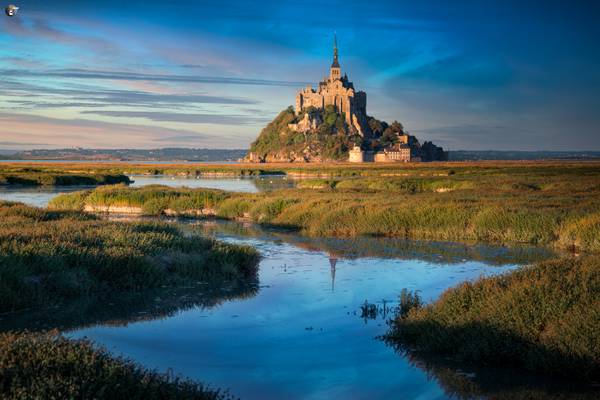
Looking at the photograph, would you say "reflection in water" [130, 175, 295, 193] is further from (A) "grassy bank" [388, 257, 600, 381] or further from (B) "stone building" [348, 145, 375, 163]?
(B) "stone building" [348, 145, 375, 163]

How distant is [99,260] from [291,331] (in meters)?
4.99

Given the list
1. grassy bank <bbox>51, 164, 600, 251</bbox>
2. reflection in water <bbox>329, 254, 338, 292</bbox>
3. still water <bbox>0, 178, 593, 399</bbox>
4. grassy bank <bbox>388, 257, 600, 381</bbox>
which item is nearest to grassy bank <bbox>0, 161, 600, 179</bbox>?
grassy bank <bbox>51, 164, 600, 251</bbox>

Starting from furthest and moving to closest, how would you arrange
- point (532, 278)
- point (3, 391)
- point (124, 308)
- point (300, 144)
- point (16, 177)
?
point (300, 144) → point (16, 177) → point (124, 308) → point (532, 278) → point (3, 391)

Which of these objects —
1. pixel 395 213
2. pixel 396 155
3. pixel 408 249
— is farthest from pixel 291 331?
pixel 396 155

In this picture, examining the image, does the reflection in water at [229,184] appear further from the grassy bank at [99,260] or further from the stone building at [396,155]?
the stone building at [396,155]

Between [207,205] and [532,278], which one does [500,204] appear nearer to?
[207,205]

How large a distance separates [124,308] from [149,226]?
687 centimetres

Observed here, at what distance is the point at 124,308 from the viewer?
41.2ft

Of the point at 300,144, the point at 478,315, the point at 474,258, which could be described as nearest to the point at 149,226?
the point at 474,258

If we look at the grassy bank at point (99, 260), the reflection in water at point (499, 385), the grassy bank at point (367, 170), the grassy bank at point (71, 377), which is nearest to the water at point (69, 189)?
the grassy bank at point (367, 170)

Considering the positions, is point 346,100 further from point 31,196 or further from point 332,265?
point 332,265

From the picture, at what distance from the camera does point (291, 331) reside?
11523 millimetres

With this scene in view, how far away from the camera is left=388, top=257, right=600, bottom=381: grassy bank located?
28.7 ft

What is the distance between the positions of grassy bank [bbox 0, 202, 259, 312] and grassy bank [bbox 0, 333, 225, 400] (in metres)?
5.45
